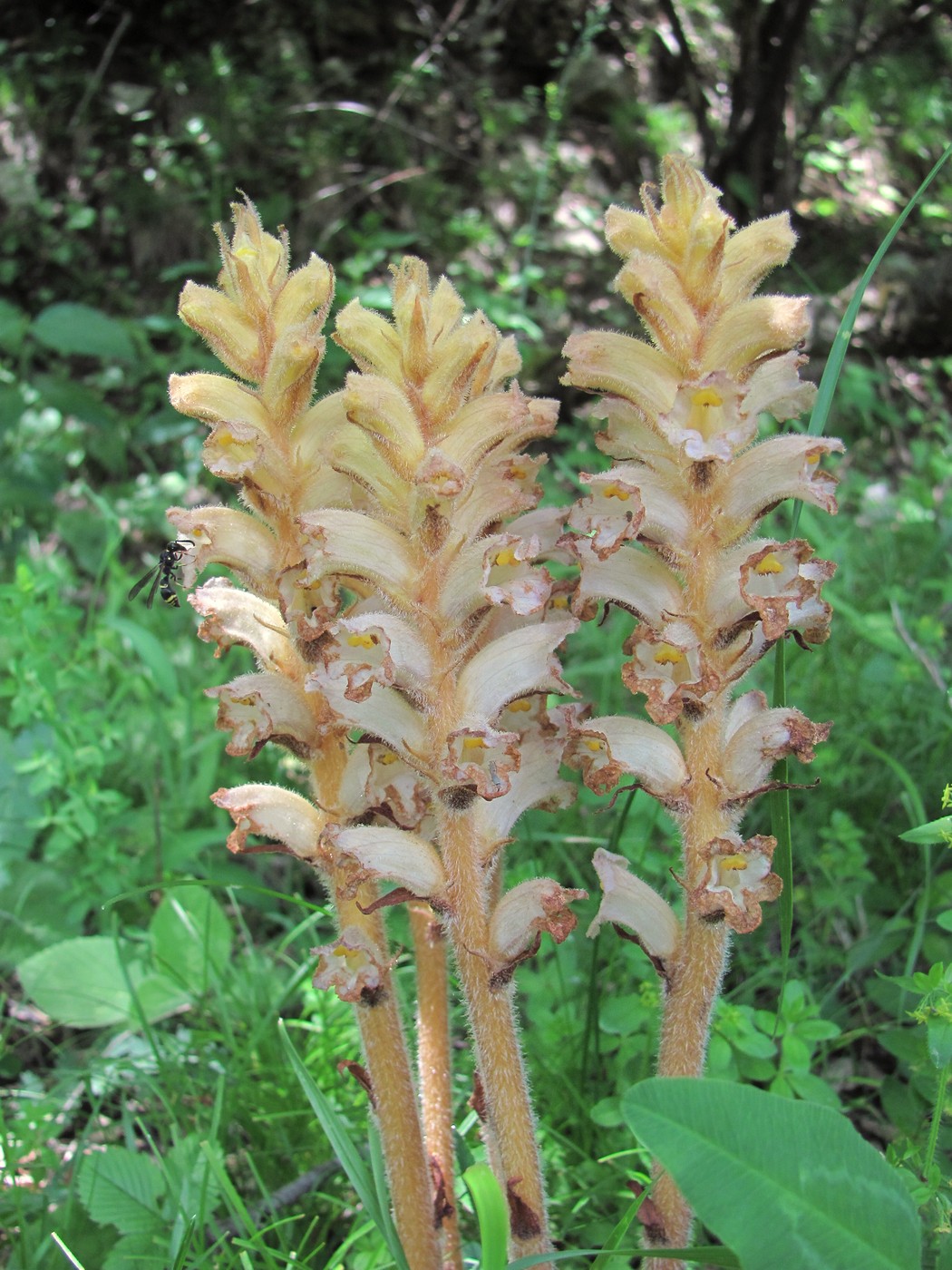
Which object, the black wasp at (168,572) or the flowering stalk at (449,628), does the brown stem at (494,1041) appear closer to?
the flowering stalk at (449,628)

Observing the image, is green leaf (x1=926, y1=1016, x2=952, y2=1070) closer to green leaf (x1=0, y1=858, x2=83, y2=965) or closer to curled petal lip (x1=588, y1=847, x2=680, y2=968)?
curled petal lip (x1=588, y1=847, x2=680, y2=968)

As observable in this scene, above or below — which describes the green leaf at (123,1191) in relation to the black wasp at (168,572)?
below

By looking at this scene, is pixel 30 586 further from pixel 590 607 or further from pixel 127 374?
pixel 127 374

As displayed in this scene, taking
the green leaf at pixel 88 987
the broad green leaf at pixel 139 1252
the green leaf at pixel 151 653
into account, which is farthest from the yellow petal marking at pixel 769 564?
the green leaf at pixel 151 653

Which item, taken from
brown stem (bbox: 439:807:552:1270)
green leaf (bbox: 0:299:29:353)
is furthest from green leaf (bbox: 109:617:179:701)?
green leaf (bbox: 0:299:29:353)

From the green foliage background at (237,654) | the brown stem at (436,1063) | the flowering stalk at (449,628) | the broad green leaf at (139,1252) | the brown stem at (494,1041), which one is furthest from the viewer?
the green foliage background at (237,654)
